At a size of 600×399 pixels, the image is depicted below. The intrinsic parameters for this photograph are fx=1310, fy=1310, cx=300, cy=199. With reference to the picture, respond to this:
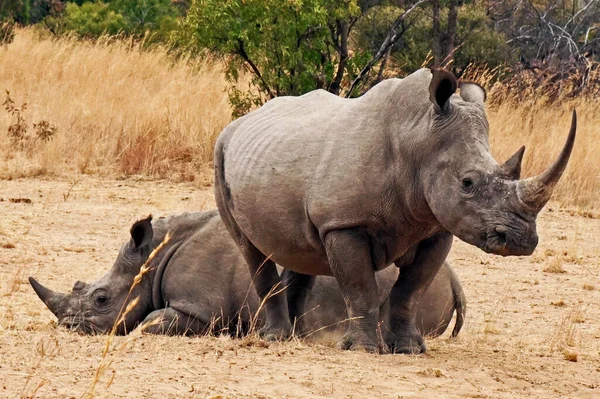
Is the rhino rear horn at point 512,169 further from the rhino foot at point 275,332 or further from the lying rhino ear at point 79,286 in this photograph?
the lying rhino ear at point 79,286

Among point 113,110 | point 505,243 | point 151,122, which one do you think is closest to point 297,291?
point 505,243

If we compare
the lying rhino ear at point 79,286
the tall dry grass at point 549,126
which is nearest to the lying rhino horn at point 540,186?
the lying rhino ear at point 79,286

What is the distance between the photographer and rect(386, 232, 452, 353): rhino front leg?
23.3ft

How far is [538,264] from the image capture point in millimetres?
11711

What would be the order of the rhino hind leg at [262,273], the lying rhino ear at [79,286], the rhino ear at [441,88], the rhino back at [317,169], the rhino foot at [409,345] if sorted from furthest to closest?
the lying rhino ear at [79,286] → the rhino hind leg at [262,273] → the rhino foot at [409,345] → the rhino back at [317,169] → the rhino ear at [441,88]

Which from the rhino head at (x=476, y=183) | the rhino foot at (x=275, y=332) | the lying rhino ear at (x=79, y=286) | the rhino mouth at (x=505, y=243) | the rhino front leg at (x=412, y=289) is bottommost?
the lying rhino ear at (x=79, y=286)

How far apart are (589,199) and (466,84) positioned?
785 cm

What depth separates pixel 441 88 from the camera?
664 cm

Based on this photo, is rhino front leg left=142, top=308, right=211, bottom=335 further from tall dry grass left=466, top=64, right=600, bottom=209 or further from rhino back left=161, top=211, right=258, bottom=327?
tall dry grass left=466, top=64, right=600, bottom=209

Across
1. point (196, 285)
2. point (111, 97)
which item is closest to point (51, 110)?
point (111, 97)

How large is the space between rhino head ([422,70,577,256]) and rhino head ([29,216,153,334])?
2397 millimetres

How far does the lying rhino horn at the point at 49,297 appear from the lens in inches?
325

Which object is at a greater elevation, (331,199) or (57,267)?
(331,199)

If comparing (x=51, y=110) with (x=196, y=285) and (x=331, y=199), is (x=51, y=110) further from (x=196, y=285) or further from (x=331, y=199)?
(x=331, y=199)
